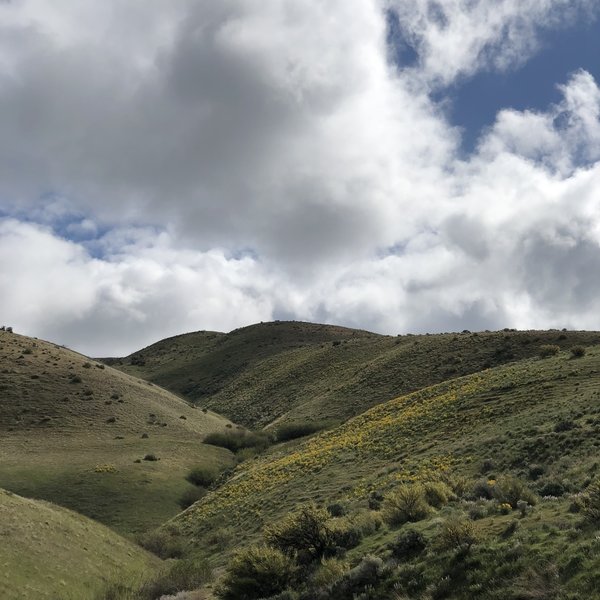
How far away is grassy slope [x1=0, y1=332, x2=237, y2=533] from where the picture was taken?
4344cm

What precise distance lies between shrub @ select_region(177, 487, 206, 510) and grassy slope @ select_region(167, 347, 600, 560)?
91.2 inches

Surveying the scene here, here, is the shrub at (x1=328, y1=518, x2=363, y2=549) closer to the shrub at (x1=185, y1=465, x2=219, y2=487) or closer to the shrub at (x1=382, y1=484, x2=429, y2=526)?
the shrub at (x1=382, y1=484, x2=429, y2=526)

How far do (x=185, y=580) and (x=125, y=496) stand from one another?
25.0 meters

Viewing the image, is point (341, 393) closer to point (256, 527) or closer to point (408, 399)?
point (408, 399)

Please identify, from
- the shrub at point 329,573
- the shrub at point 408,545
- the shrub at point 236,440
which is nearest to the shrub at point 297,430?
the shrub at point 236,440

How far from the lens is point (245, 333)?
524 feet

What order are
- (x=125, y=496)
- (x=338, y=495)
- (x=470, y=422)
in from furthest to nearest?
(x=125, y=496)
(x=470, y=422)
(x=338, y=495)

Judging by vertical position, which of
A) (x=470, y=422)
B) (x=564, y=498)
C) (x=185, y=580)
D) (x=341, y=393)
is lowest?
(x=185, y=580)

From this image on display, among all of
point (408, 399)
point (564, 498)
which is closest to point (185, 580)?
point (564, 498)

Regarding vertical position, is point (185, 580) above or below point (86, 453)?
below

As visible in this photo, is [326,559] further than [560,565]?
Yes

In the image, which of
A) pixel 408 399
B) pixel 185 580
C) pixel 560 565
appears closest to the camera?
pixel 560 565

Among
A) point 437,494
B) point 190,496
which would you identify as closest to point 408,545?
point 437,494

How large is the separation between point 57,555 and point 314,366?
7727cm
